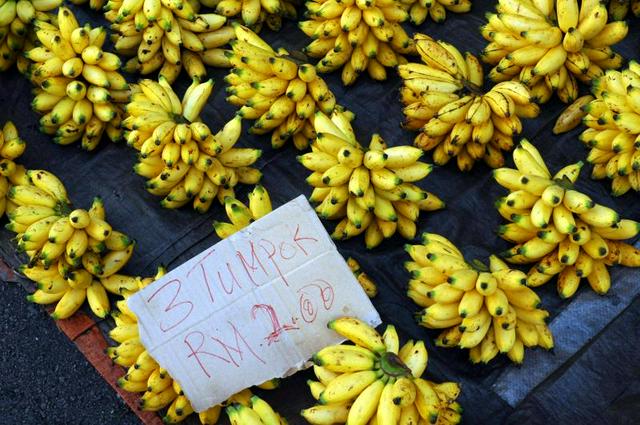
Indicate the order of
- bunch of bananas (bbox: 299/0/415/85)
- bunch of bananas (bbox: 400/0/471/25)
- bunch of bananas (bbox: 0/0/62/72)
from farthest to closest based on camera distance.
A: bunch of bananas (bbox: 400/0/471/25)
bunch of bananas (bbox: 0/0/62/72)
bunch of bananas (bbox: 299/0/415/85)

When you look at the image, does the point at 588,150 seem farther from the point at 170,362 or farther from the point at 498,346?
the point at 170,362

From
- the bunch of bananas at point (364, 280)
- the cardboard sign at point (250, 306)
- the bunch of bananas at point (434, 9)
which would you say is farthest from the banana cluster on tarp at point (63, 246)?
the bunch of bananas at point (434, 9)

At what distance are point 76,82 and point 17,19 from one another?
0.64 metres

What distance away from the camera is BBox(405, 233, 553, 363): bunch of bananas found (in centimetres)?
251

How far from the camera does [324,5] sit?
11.2 ft

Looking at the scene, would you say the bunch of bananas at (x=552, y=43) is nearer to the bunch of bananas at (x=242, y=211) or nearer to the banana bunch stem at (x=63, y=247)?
the bunch of bananas at (x=242, y=211)

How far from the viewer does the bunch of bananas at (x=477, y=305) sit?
2.51 m

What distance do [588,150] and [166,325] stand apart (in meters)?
2.04

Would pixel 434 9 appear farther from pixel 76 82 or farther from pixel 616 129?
pixel 76 82

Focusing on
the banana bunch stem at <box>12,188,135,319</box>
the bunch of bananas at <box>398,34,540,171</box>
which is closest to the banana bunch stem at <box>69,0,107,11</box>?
the banana bunch stem at <box>12,188,135,319</box>

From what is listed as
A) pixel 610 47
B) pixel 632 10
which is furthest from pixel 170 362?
pixel 632 10

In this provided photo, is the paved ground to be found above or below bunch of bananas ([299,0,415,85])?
below

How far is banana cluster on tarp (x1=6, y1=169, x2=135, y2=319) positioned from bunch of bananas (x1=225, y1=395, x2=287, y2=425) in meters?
0.99

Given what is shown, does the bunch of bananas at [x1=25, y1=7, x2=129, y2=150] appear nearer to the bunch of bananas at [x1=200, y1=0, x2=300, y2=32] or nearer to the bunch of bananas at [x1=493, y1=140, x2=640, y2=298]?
the bunch of bananas at [x1=200, y1=0, x2=300, y2=32]
